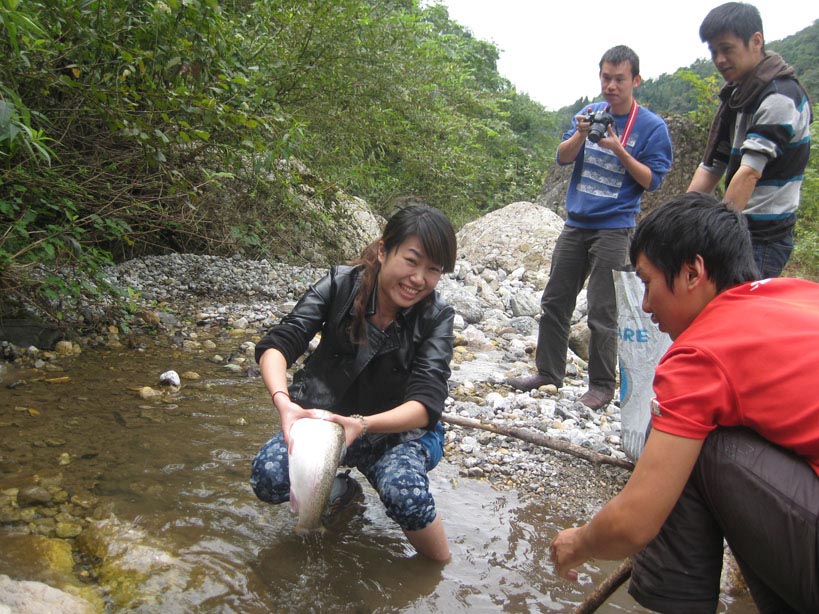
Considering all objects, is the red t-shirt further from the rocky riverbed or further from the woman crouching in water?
the rocky riverbed

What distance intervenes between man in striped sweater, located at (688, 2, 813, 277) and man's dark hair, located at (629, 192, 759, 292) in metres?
1.32

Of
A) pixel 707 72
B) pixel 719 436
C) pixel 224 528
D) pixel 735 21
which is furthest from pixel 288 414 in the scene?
pixel 707 72

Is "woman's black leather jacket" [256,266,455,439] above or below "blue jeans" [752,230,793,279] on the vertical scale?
below

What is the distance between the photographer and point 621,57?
384 centimetres

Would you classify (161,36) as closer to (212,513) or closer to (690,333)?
(212,513)

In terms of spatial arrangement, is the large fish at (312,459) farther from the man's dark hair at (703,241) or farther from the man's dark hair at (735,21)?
the man's dark hair at (735,21)

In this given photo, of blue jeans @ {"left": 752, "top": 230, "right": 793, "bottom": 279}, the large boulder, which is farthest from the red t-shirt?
the large boulder

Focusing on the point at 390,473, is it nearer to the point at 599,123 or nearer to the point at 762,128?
the point at 762,128

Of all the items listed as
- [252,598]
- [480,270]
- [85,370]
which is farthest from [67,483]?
[480,270]

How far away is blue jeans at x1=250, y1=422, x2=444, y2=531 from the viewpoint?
221cm

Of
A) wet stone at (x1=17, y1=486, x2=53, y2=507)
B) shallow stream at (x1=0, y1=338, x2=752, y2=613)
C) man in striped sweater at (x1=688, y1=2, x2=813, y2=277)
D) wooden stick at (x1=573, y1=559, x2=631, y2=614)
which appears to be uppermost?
man in striped sweater at (x1=688, y1=2, x2=813, y2=277)

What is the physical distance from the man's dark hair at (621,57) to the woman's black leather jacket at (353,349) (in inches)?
85.8

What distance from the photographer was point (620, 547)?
1.54 metres

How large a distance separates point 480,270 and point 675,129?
368 centimetres
